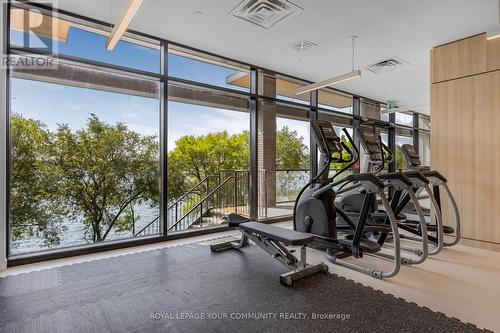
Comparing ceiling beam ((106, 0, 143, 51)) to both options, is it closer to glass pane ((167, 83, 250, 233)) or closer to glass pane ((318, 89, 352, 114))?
glass pane ((167, 83, 250, 233))

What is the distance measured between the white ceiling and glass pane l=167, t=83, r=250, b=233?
91cm

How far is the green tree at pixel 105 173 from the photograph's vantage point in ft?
12.4

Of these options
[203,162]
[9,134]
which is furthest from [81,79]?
[203,162]

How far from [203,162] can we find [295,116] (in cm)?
255

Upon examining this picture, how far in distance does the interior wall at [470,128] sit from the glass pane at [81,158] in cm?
462

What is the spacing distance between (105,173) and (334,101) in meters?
5.59

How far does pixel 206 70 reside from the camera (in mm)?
5027

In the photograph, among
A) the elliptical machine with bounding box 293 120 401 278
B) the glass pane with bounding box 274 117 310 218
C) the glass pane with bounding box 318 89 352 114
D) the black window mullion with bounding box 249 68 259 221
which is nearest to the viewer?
the elliptical machine with bounding box 293 120 401 278

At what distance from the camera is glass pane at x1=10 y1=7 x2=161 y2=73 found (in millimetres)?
3539

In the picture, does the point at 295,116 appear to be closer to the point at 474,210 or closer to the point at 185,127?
the point at 185,127

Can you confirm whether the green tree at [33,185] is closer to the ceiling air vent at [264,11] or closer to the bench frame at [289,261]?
the bench frame at [289,261]

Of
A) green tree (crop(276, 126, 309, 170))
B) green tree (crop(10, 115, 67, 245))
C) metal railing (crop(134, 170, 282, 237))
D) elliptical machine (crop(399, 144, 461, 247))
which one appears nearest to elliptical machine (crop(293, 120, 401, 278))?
elliptical machine (crop(399, 144, 461, 247))

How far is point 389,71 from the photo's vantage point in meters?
5.86

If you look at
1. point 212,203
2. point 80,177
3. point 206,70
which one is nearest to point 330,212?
point 212,203
